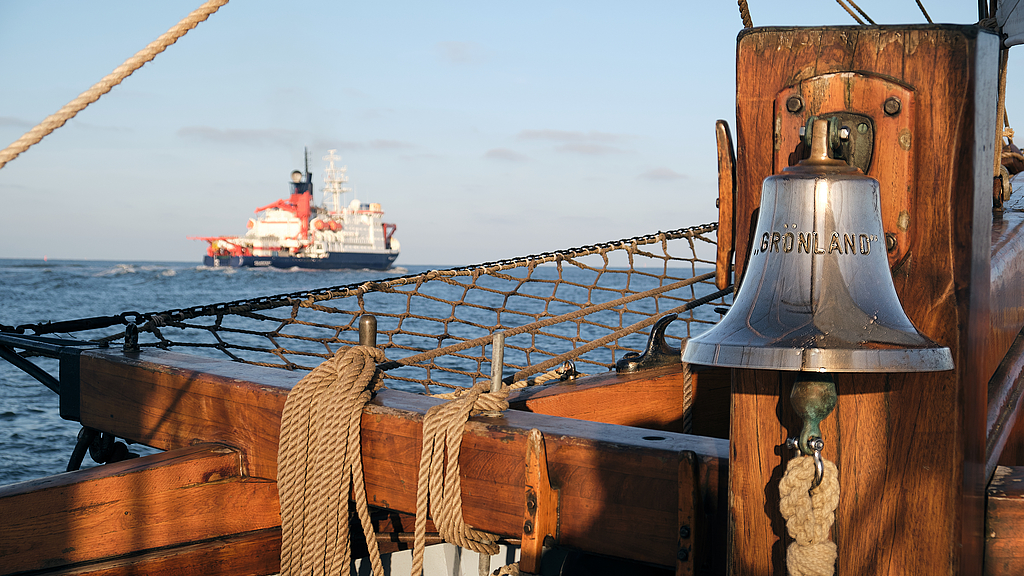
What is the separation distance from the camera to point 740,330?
0.74 meters

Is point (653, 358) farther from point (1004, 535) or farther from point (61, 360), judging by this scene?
point (61, 360)

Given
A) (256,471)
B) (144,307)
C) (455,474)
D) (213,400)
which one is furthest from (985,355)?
(144,307)

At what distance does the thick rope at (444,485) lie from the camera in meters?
1.26

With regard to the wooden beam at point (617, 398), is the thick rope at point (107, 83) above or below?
above

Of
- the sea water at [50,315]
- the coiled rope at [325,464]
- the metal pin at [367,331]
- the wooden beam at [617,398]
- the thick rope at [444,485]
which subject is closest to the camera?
the thick rope at [444,485]

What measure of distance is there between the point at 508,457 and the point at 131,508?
2.62ft

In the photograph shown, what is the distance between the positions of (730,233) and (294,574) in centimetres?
102

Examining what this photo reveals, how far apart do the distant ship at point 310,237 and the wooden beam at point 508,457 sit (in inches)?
1987

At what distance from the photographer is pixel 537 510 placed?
3.76 ft

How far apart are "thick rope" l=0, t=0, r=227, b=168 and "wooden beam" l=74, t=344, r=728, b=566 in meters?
0.68

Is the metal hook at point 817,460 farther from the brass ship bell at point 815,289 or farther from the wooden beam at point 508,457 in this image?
the wooden beam at point 508,457

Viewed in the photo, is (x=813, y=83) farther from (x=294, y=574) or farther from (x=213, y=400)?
(x=213, y=400)

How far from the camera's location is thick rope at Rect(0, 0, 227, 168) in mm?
959

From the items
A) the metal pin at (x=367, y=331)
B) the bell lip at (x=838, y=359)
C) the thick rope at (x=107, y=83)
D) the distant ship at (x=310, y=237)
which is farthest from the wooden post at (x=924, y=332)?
Result: the distant ship at (x=310, y=237)
